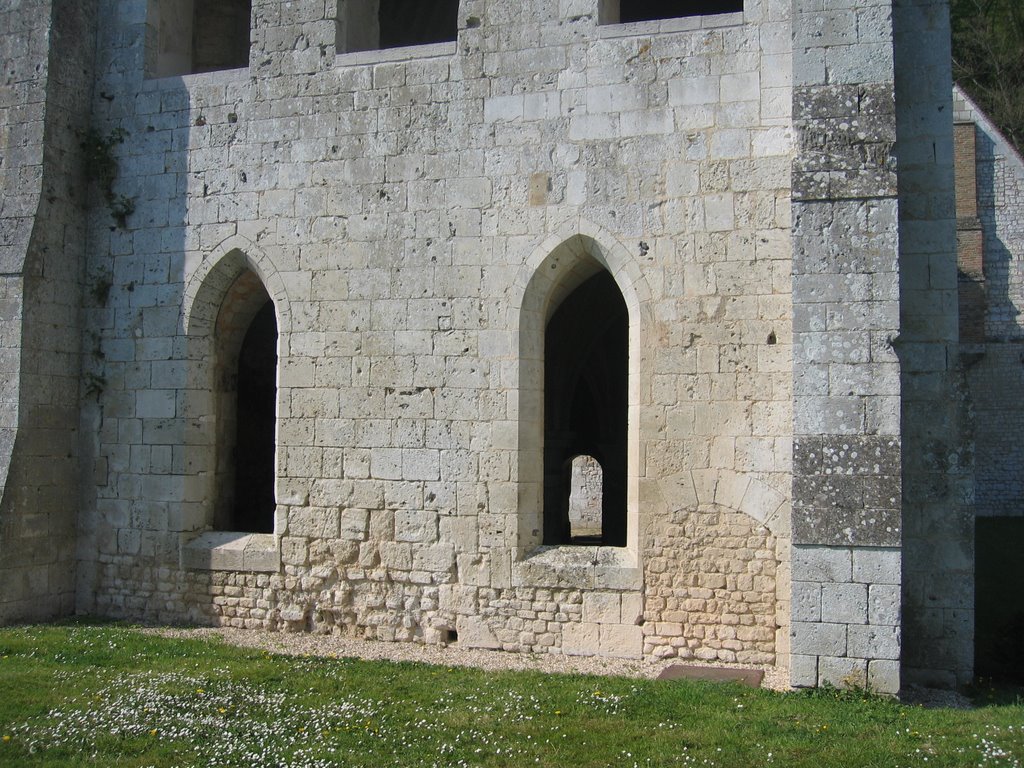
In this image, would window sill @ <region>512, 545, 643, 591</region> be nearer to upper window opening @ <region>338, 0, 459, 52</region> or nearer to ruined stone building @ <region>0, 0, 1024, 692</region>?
ruined stone building @ <region>0, 0, 1024, 692</region>

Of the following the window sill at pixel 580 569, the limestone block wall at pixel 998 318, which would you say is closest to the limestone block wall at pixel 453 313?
the window sill at pixel 580 569

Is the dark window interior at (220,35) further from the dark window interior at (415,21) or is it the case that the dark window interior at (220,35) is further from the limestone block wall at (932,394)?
the limestone block wall at (932,394)

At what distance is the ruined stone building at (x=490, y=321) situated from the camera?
657cm

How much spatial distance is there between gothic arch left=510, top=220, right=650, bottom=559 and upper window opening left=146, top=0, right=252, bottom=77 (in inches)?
177

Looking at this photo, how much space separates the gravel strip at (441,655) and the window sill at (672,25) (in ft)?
16.0

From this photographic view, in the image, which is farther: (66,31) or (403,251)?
(66,31)

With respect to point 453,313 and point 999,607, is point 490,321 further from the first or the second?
point 999,607

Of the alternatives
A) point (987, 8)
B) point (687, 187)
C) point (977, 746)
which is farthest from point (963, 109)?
point (977, 746)

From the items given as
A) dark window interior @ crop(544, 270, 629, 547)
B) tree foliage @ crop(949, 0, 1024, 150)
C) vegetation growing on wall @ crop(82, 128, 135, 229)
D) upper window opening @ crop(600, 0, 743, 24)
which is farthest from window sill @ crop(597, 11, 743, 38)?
tree foliage @ crop(949, 0, 1024, 150)

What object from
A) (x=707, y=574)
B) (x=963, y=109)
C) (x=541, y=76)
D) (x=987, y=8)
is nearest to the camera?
(x=707, y=574)

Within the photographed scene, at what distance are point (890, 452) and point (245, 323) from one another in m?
6.02

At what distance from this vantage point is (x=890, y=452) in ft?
20.7

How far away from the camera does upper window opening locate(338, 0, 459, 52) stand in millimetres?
9102

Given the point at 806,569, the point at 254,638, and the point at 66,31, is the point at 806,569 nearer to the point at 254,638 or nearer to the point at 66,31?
the point at 254,638
